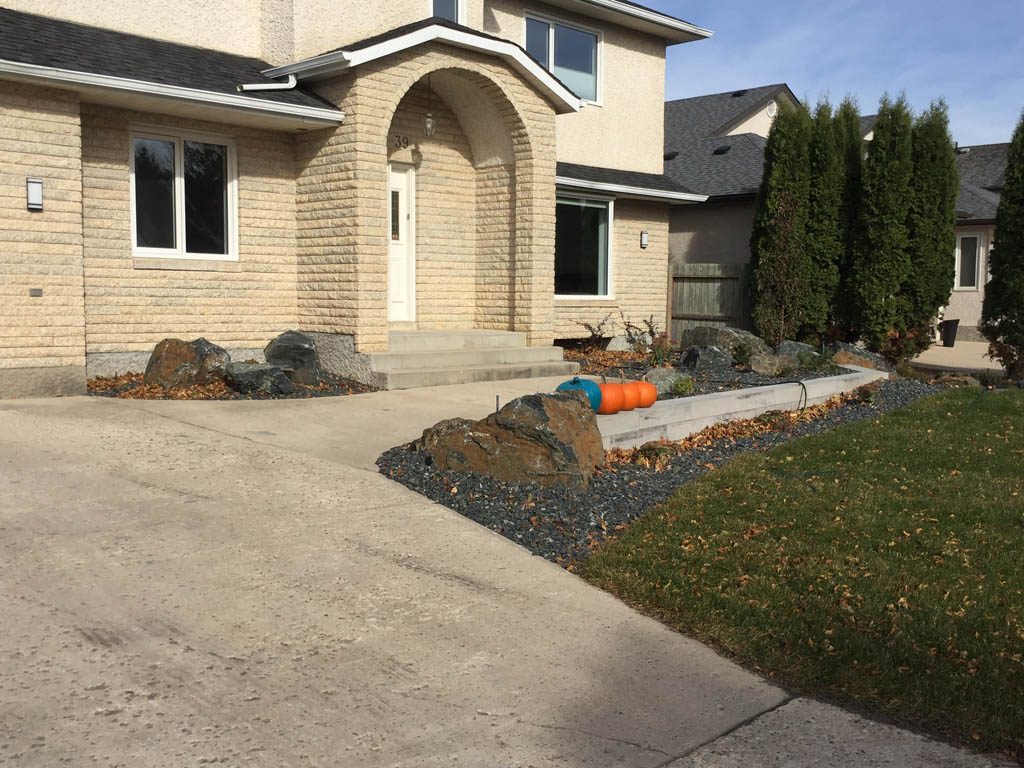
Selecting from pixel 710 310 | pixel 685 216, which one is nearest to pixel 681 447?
pixel 710 310

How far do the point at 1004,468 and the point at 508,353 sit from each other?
6702 mm

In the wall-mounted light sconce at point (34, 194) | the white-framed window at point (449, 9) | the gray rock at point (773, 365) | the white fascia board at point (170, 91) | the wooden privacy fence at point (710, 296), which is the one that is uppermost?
the white-framed window at point (449, 9)

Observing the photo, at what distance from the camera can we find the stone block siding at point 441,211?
13750 millimetres

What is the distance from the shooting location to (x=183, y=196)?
11672 mm

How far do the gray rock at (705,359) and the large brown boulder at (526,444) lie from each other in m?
6.32

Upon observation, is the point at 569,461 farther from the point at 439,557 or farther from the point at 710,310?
the point at 710,310

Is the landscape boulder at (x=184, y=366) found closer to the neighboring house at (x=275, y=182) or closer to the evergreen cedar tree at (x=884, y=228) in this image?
the neighboring house at (x=275, y=182)

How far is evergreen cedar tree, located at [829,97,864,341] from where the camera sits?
51.2ft

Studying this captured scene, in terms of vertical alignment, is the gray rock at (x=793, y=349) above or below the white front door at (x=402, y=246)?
below

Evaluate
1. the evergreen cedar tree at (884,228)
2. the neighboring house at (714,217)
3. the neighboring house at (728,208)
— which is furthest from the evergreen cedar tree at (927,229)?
the neighboring house at (714,217)

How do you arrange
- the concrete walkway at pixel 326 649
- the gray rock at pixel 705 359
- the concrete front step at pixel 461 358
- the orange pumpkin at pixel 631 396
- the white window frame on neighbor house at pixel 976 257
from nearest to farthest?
the concrete walkway at pixel 326 649, the orange pumpkin at pixel 631 396, the concrete front step at pixel 461 358, the gray rock at pixel 705 359, the white window frame on neighbor house at pixel 976 257

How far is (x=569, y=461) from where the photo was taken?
681cm

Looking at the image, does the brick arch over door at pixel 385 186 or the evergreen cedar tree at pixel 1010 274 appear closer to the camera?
the brick arch over door at pixel 385 186

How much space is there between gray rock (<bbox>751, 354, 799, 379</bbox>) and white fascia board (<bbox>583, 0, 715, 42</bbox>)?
289 inches
